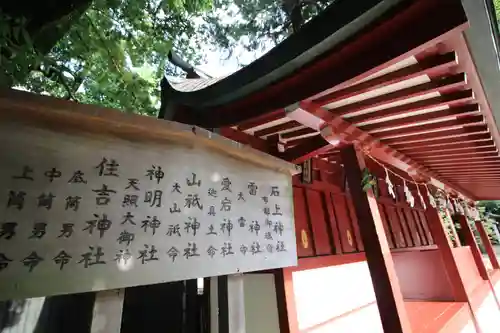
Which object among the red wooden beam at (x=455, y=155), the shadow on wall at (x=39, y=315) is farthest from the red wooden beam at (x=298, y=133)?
the shadow on wall at (x=39, y=315)

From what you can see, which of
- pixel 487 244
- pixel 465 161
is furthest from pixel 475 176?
pixel 487 244

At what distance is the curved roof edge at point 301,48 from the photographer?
5.65 feet

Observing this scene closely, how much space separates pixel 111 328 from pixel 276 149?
8.38ft

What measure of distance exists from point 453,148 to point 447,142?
39cm

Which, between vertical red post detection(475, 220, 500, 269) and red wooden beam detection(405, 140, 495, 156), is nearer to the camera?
red wooden beam detection(405, 140, 495, 156)

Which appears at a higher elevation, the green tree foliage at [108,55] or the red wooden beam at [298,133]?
the green tree foliage at [108,55]

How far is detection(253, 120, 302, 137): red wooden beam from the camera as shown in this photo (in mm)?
3064

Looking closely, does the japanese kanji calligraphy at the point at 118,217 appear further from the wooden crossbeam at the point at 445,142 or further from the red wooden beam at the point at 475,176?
the red wooden beam at the point at 475,176

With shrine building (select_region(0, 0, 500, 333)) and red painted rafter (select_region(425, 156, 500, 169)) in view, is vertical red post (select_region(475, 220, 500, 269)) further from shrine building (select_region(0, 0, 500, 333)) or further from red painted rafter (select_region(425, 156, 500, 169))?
shrine building (select_region(0, 0, 500, 333))

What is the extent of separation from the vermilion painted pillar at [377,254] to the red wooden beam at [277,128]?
2.08ft

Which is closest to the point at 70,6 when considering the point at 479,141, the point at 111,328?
the point at 111,328

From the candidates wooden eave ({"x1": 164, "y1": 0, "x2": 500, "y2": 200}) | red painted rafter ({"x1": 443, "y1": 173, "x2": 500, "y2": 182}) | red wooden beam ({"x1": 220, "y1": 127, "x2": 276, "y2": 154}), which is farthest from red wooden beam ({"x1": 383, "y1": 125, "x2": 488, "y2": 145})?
red painted rafter ({"x1": 443, "y1": 173, "x2": 500, "y2": 182})

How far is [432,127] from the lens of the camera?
10.3 ft

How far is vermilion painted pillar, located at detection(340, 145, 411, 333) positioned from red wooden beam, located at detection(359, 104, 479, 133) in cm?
36
